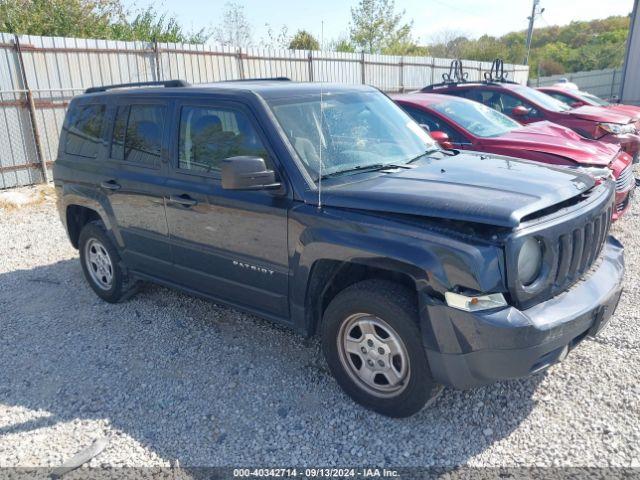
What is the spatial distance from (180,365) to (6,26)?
11.6 metres

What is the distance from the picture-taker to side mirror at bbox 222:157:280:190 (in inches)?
123

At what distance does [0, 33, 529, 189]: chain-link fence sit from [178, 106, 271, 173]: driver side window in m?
6.83

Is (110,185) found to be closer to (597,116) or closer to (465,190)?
(465,190)

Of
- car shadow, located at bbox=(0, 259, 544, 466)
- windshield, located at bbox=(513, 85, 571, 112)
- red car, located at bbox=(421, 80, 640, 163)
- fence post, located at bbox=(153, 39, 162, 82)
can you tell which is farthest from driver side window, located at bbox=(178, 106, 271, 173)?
fence post, located at bbox=(153, 39, 162, 82)

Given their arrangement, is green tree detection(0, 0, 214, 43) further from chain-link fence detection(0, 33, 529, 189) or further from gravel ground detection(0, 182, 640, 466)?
gravel ground detection(0, 182, 640, 466)

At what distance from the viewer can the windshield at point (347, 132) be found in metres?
3.48

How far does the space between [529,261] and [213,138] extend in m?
2.30

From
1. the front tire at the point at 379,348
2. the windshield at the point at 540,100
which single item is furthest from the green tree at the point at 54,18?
the front tire at the point at 379,348

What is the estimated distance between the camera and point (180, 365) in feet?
12.8

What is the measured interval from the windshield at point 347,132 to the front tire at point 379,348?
867 millimetres

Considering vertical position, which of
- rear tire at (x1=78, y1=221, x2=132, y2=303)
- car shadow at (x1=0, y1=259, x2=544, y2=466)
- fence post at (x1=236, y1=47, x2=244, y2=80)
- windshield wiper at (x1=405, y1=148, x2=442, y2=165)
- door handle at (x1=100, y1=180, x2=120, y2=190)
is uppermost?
fence post at (x1=236, y1=47, x2=244, y2=80)

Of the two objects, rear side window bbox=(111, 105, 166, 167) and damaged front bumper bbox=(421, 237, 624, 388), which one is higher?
rear side window bbox=(111, 105, 166, 167)

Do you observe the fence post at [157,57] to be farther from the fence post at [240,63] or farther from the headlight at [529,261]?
the headlight at [529,261]

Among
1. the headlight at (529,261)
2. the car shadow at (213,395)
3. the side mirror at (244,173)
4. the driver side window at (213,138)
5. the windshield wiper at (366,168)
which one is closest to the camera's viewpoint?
the headlight at (529,261)
